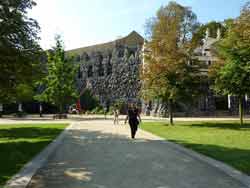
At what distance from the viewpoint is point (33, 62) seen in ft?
48.8

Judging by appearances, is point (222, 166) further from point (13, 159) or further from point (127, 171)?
point (13, 159)

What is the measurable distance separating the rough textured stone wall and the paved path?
42.3 metres

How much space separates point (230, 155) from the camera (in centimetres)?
1066

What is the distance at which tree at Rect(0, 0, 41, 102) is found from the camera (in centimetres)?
1330

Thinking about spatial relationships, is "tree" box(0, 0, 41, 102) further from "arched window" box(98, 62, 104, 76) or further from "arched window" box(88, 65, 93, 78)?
"arched window" box(88, 65, 93, 78)

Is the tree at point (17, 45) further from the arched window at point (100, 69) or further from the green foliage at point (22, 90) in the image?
the arched window at point (100, 69)

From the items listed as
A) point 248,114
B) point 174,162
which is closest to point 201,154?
point 174,162

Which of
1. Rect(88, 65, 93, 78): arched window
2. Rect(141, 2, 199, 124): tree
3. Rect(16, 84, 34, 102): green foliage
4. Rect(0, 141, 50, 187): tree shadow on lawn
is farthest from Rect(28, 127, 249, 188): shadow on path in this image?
Rect(88, 65, 93, 78): arched window

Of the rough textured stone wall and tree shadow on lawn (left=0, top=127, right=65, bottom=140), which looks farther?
the rough textured stone wall

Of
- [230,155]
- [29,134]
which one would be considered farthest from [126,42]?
[230,155]

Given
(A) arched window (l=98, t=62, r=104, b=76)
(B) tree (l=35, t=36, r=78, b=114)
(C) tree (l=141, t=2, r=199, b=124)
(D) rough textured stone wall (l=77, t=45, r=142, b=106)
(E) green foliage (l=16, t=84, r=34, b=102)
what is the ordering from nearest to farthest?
(E) green foliage (l=16, t=84, r=34, b=102)
(C) tree (l=141, t=2, r=199, b=124)
(B) tree (l=35, t=36, r=78, b=114)
(D) rough textured stone wall (l=77, t=45, r=142, b=106)
(A) arched window (l=98, t=62, r=104, b=76)

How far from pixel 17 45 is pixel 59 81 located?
26194 millimetres

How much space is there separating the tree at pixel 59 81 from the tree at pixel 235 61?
20.0m

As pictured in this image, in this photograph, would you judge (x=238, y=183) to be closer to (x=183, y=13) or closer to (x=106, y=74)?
(x=183, y=13)
